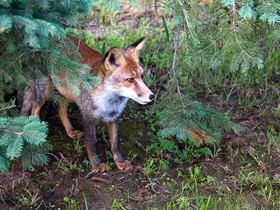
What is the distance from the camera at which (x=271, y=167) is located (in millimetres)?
4660

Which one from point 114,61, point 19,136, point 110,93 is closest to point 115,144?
point 110,93

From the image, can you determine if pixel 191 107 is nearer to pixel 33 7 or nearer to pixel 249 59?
pixel 249 59

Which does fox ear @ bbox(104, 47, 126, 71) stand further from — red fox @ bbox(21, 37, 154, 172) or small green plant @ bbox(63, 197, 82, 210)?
small green plant @ bbox(63, 197, 82, 210)

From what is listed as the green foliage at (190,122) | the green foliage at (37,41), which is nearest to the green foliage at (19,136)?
the green foliage at (37,41)

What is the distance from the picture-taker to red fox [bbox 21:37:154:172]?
438cm

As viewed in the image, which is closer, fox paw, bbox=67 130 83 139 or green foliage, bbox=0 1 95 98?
green foliage, bbox=0 1 95 98

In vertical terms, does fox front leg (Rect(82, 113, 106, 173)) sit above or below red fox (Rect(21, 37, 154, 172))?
below

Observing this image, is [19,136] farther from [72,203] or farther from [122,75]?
[122,75]

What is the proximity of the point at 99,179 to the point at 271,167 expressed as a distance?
1.97m

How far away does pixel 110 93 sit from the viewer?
14.9 ft

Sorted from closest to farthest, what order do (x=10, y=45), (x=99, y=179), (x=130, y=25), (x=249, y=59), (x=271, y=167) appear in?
(x=10, y=45) → (x=249, y=59) → (x=99, y=179) → (x=271, y=167) → (x=130, y=25)

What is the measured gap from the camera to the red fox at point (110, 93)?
4379 mm

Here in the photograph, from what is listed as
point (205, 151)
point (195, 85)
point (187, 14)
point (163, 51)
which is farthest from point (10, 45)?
point (163, 51)

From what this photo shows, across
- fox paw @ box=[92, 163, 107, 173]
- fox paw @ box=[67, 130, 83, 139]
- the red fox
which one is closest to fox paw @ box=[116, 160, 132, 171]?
the red fox
